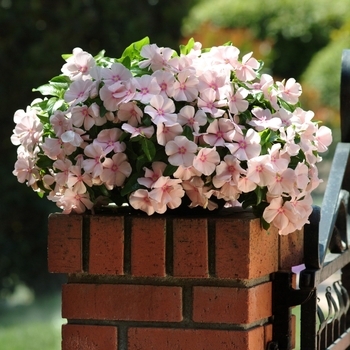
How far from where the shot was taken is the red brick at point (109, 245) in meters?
1.42

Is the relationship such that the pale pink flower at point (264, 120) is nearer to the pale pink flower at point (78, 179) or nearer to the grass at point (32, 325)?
the pale pink flower at point (78, 179)

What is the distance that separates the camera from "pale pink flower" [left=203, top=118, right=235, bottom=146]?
133 cm

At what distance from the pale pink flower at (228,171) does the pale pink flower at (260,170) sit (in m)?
0.02

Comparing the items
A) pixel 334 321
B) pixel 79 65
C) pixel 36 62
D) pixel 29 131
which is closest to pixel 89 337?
pixel 29 131

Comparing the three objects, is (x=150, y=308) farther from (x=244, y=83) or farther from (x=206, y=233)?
(x=244, y=83)

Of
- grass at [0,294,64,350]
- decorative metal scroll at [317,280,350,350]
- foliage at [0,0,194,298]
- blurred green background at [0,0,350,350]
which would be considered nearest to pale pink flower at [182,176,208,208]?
decorative metal scroll at [317,280,350,350]

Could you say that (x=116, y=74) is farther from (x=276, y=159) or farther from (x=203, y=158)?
(x=276, y=159)

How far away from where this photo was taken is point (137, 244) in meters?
1.41

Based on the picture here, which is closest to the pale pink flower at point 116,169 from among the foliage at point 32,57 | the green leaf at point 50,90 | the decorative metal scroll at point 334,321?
the green leaf at point 50,90

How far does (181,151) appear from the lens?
130 cm

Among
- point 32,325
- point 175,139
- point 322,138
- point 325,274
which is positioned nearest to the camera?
point 175,139

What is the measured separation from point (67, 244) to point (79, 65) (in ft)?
1.11

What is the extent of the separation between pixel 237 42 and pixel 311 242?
11500mm

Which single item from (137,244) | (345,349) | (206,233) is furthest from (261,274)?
(345,349)
